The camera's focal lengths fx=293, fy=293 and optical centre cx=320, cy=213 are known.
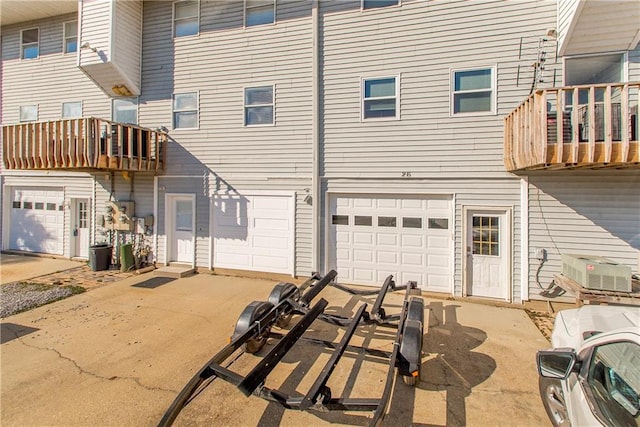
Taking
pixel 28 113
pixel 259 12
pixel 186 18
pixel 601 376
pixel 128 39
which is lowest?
pixel 601 376

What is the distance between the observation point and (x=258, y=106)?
26.6 ft

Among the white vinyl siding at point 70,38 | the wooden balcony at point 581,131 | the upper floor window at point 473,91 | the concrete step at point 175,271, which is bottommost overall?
the concrete step at point 175,271

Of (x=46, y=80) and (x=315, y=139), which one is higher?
(x=46, y=80)

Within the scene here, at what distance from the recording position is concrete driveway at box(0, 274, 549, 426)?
9.99 ft

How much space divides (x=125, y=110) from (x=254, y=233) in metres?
5.94

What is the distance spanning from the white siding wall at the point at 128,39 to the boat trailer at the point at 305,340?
8.42 meters

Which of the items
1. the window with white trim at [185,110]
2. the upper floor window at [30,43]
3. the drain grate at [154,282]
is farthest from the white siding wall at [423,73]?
the upper floor window at [30,43]

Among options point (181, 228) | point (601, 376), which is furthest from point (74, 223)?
Answer: point (601, 376)

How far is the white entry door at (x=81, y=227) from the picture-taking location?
984cm

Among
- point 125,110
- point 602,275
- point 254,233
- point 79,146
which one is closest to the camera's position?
point 602,275

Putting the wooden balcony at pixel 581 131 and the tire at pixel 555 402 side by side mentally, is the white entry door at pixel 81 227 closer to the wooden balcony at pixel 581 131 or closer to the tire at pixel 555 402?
the tire at pixel 555 402

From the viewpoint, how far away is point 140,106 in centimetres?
913

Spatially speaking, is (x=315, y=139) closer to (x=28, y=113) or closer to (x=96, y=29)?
(x=96, y=29)

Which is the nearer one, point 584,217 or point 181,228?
point 584,217
